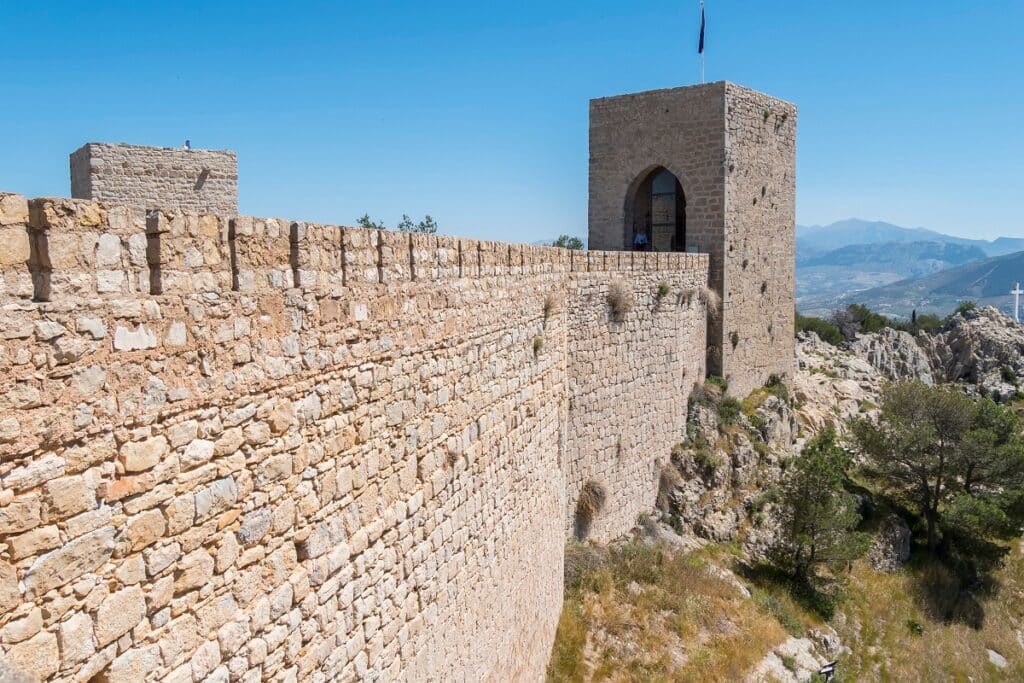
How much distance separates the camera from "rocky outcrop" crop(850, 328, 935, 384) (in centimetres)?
2741

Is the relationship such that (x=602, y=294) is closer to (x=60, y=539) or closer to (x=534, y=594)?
(x=534, y=594)

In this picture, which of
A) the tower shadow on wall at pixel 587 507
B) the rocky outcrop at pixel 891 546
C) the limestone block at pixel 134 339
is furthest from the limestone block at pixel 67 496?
the rocky outcrop at pixel 891 546

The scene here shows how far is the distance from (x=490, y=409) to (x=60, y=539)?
13.5 ft

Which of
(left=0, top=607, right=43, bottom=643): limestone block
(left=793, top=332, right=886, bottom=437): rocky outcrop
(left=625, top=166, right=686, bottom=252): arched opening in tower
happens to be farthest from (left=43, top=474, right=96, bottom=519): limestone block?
(left=793, top=332, right=886, bottom=437): rocky outcrop

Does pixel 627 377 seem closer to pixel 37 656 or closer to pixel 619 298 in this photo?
pixel 619 298

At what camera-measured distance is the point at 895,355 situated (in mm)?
28109

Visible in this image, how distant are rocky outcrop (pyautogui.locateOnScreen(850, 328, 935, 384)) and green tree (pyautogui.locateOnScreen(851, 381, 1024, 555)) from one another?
8.74 metres

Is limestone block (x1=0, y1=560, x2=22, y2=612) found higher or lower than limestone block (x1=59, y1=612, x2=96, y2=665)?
higher

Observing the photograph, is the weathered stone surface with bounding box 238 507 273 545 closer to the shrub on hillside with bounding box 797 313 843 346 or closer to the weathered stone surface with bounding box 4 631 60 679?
the weathered stone surface with bounding box 4 631 60 679

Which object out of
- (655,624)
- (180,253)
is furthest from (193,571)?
(655,624)

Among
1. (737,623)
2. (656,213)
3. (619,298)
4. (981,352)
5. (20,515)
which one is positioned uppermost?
(656,213)

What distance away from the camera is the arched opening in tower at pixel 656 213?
1639cm

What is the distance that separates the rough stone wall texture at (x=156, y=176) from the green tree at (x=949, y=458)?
14970 mm

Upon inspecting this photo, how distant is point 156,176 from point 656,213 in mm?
10445
